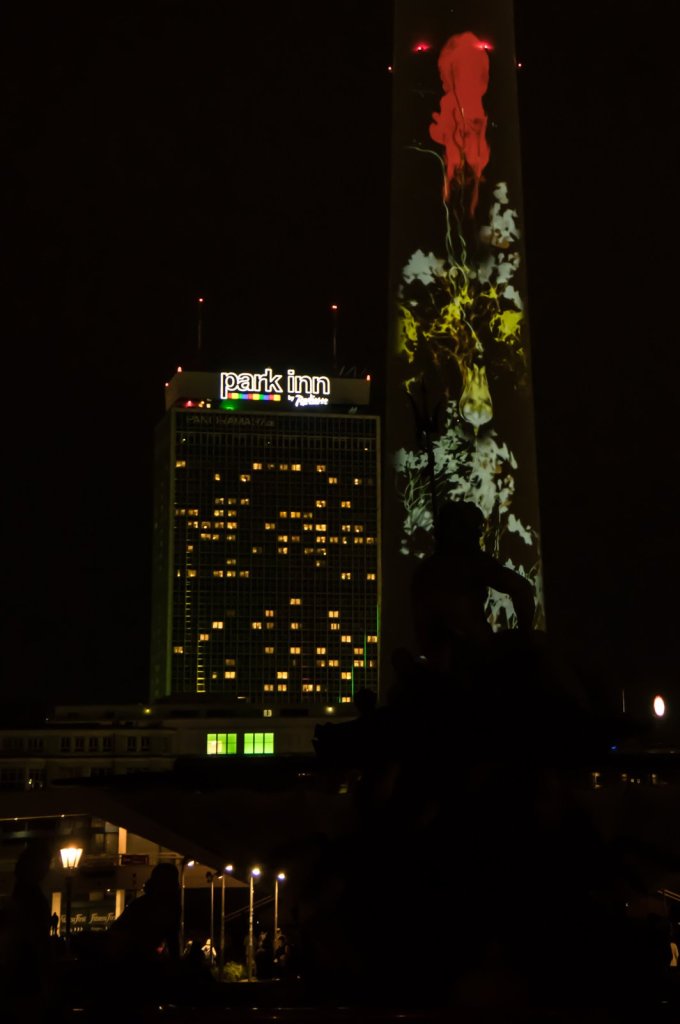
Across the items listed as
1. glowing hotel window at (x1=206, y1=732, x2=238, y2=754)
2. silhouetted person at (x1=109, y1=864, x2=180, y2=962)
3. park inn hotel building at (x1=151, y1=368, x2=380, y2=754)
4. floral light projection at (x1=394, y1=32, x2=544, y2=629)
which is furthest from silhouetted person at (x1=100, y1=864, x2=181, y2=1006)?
park inn hotel building at (x1=151, y1=368, x2=380, y2=754)

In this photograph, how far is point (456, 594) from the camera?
15.0 m

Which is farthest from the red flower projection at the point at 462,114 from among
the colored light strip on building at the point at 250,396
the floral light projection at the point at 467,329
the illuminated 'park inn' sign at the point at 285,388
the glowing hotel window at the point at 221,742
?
the colored light strip on building at the point at 250,396

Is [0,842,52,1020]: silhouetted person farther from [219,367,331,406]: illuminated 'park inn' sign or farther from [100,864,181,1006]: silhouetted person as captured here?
[219,367,331,406]: illuminated 'park inn' sign

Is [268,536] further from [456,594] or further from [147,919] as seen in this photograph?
[147,919]

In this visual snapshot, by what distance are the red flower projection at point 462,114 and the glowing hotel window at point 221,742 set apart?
56257 millimetres

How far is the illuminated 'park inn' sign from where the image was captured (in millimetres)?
121500

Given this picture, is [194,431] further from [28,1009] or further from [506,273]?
[28,1009]

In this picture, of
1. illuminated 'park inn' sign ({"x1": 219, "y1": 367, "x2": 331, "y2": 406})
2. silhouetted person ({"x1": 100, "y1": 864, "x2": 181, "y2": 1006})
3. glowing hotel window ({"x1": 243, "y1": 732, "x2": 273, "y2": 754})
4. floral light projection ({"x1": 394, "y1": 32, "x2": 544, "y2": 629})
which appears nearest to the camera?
silhouetted person ({"x1": 100, "y1": 864, "x2": 181, "y2": 1006})

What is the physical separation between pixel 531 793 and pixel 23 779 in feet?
238

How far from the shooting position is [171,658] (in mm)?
119188

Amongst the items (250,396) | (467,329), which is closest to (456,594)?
(467,329)

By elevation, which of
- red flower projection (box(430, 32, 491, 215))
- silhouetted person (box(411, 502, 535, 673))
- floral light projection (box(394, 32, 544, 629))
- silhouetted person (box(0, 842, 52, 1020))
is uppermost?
red flower projection (box(430, 32, 491, 215))

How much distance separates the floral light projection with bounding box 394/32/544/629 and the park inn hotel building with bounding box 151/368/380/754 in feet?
257

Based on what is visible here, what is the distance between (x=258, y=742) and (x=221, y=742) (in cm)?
216
